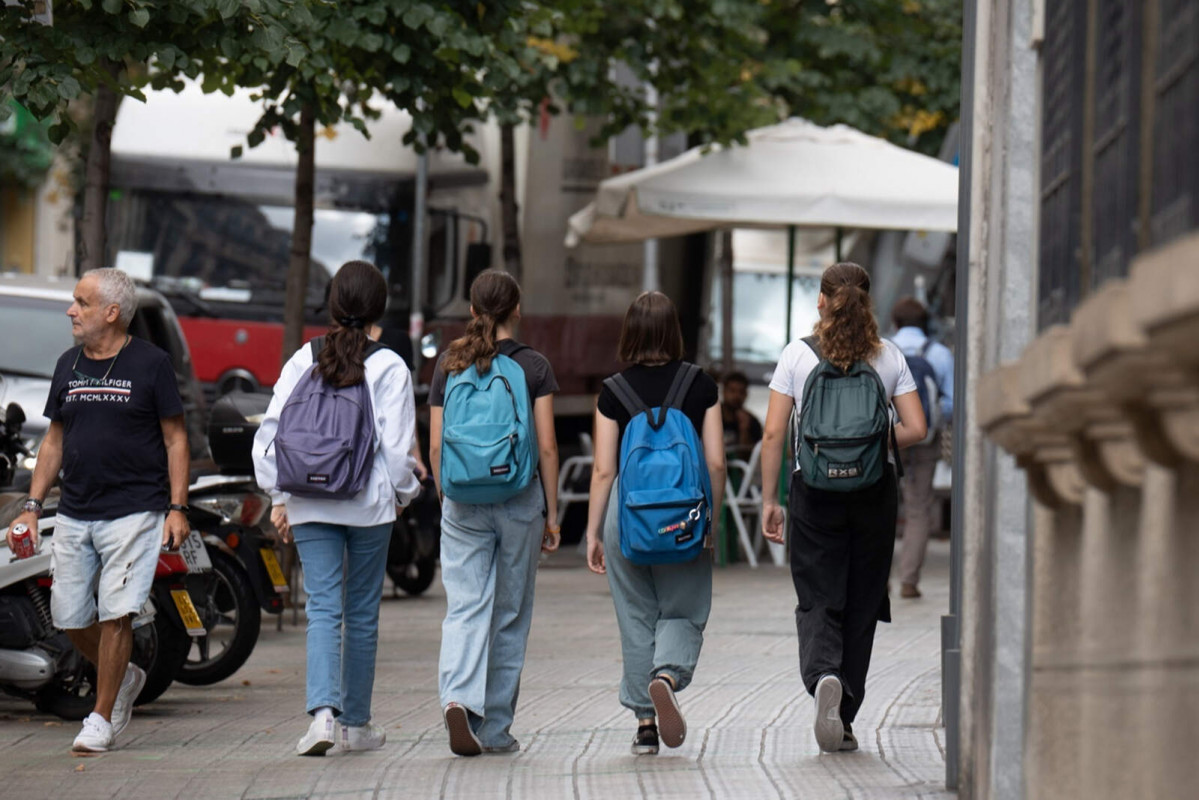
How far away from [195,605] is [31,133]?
40.5m

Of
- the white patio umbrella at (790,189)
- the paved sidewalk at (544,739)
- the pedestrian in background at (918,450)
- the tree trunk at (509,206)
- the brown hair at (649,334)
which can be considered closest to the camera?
the paved sidewalk at (544,739)

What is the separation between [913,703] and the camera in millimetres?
8711

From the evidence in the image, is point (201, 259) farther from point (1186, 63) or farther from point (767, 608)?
point (1186, 63)

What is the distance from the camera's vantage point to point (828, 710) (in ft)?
23.6

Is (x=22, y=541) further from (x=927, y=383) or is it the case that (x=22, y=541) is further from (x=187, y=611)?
(x=927, y=383)

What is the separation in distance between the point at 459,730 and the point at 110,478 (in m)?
1.52

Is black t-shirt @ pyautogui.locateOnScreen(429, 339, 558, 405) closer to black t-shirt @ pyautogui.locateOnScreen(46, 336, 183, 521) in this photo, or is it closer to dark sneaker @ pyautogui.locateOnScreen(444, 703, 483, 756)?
black t-shirt @ pyautogui.locateOnScreen(46, 336, 183, 521)

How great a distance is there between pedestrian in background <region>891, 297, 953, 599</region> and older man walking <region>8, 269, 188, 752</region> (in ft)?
21.0

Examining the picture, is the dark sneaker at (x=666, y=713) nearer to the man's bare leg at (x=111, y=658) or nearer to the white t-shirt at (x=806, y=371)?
A: the white t-shirt at (x=806, y=371)

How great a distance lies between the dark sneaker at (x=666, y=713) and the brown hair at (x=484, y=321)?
1.25 metres

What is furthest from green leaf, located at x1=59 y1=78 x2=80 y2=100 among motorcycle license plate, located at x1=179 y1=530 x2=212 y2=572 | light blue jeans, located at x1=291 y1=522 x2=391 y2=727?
light blue jeans, located at x1=291 y1=522 x2=391 y2=727

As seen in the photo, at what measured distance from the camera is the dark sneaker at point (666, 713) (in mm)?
7098

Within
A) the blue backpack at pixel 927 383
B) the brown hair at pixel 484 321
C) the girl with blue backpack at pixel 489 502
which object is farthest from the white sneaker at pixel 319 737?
the blue backpack at pixel 927 383

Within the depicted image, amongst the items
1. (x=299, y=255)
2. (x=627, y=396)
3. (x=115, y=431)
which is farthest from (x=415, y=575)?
(x=627, y=396)
